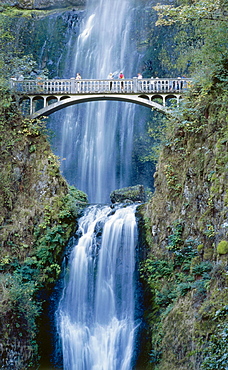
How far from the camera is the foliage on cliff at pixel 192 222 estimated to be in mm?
10305

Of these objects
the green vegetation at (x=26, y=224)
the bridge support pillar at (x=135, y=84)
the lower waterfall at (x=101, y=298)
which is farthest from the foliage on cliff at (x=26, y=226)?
the bridge support pillar at (x=135, y=84)

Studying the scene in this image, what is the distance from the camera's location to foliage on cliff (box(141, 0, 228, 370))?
406 inches

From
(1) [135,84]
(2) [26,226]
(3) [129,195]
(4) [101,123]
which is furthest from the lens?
(4) [101,123]

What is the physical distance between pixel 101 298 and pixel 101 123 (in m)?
15.1

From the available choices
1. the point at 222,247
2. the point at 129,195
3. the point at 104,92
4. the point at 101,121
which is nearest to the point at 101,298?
the point at 222,247

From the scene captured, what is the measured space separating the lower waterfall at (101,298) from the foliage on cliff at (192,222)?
0.77 meters

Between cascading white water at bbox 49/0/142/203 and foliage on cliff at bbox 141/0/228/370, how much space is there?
411 inches

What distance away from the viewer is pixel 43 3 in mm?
31859

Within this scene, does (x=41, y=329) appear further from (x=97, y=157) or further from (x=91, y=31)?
(x=91, y=31)

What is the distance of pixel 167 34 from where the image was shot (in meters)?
26.5

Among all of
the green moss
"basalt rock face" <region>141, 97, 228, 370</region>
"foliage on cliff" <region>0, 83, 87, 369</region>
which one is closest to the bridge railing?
"foliage on cliff" <region>0, 83, 87, 369</region>

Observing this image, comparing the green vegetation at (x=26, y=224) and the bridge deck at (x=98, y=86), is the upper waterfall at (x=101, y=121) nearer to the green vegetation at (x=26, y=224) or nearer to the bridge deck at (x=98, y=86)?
the green vegetation at (x=26, y=224)

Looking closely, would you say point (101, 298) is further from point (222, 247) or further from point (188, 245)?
point (222, 247)

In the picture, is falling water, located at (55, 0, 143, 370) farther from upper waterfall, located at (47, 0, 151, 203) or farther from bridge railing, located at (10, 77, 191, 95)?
bridge railing, located at (10, 77, 191, 95)
